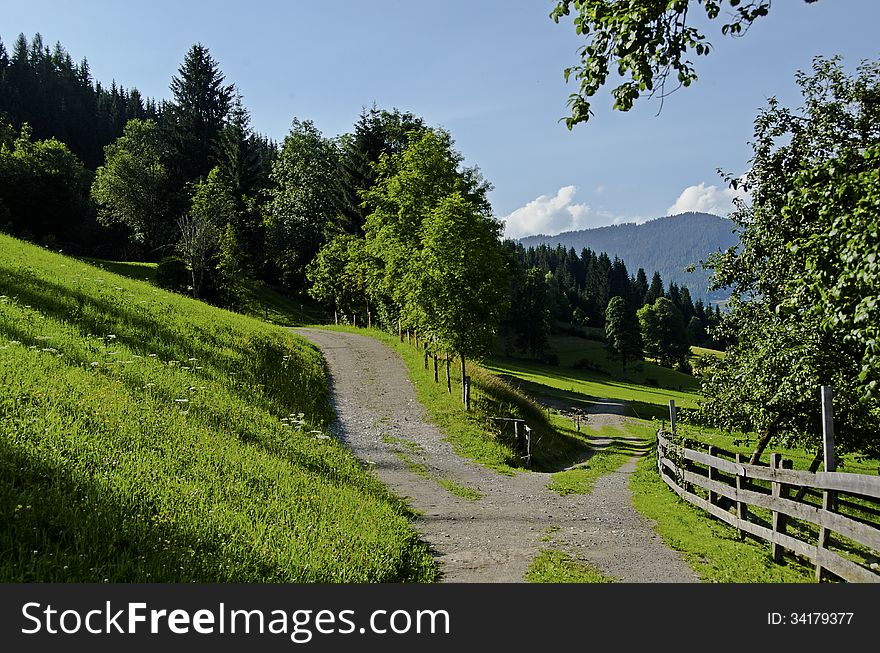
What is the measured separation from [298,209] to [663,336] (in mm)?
86527

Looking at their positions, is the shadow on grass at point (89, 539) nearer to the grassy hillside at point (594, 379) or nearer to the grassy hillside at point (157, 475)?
the grassy hillside at point (157, 475)

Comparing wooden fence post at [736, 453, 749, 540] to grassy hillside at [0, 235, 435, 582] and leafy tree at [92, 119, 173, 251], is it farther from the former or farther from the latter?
leafy tree at [92, 119, 173, 251]

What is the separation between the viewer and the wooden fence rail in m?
6.76

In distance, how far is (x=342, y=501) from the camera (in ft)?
31.8

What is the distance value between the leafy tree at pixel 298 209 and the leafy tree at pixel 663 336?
79016 millimetres

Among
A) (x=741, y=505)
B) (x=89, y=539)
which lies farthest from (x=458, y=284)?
(x=89, y=539)

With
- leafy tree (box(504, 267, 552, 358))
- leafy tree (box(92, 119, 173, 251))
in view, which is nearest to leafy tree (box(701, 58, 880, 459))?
leafy tree (box(92, 119, 173, 251))

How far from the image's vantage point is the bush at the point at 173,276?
46156 millimetres

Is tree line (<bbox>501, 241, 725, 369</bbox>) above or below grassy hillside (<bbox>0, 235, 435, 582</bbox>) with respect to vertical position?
above

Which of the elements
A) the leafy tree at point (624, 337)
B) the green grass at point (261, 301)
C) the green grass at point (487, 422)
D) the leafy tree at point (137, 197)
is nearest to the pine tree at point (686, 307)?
the leafy tree at point (624, 337)

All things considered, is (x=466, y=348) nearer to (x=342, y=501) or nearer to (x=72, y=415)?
(x=342, y=501)

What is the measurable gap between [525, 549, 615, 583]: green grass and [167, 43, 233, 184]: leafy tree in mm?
75598

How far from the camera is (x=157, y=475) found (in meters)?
8.02

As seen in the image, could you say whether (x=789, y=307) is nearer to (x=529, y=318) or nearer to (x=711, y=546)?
(x=711, y=546)
